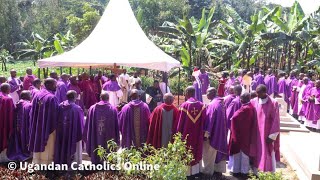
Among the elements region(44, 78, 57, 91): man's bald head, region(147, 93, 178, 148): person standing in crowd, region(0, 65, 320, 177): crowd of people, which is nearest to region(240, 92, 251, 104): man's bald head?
region(0, 65, 320, 177): crowd of people

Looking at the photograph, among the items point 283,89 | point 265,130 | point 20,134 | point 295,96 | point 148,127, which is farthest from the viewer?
point 283,89

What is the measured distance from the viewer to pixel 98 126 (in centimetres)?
672

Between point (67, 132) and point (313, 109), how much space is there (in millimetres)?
8505

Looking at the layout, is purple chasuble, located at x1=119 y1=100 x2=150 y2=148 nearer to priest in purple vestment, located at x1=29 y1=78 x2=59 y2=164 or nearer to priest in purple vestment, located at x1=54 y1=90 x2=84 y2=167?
priest in purple vestment, located at x1=54 y1=90 x2=84 y2=167

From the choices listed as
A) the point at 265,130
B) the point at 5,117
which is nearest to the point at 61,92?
the point at 5,117

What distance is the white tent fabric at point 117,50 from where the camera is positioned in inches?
384

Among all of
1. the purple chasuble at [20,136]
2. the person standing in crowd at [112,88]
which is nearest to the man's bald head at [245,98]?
the purple chasuble at [20,136]

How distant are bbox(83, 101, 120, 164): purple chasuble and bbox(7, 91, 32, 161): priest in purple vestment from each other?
1314 mm

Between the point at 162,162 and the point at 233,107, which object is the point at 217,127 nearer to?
the point at 233,107

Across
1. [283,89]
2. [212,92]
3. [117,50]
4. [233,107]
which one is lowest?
[283,89]

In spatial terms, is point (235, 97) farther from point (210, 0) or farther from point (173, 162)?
point (210, 0)

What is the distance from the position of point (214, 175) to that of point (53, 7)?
162 feet

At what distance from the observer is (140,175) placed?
15.2 ft

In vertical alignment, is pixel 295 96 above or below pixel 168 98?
below
